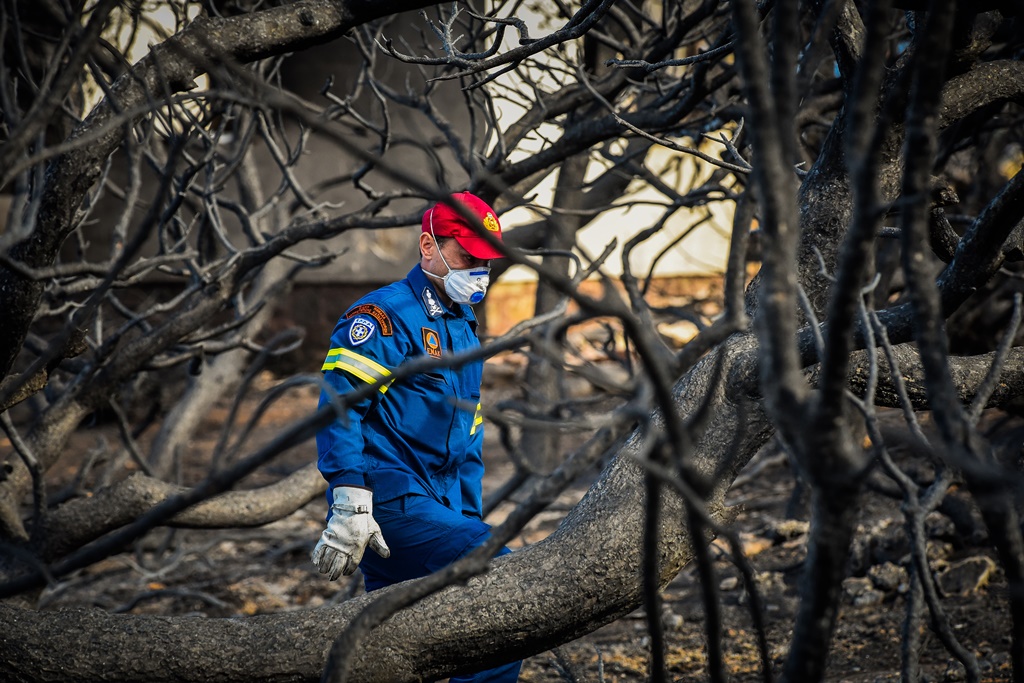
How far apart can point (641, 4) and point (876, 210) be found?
13.0 ft

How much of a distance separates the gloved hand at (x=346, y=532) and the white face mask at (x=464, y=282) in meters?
0.70

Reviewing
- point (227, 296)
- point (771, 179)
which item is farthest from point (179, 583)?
point (771, 179)

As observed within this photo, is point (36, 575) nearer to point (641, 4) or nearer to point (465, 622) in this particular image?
point (465, 622)

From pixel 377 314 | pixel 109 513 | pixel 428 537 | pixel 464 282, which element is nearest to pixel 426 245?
pixel 464 282

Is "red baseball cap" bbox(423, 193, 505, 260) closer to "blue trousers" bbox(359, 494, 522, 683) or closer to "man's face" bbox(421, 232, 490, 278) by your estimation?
"man's face" bbox(421, 232, 490, 278)

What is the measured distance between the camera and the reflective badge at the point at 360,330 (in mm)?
2656

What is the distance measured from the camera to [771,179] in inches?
47.0

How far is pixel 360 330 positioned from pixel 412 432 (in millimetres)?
340

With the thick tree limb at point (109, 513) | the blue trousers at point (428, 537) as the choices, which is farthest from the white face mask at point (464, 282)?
the thick tree limb at point (109, 513)

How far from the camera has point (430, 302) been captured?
2896 millimetres

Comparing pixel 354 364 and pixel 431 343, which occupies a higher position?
pixel 431 343

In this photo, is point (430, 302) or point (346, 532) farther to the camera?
point (430, 302)

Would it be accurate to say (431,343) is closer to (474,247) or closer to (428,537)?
(474,247)

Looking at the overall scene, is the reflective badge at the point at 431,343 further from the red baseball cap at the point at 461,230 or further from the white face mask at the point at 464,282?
the red baseball cap at the point at 461,230
